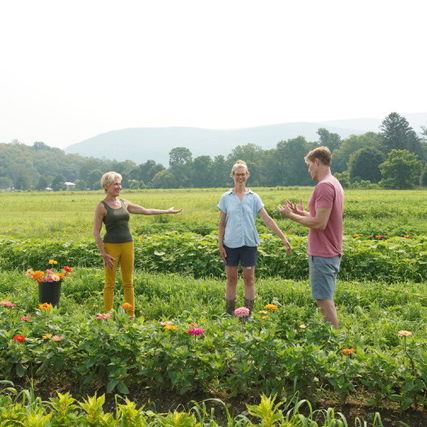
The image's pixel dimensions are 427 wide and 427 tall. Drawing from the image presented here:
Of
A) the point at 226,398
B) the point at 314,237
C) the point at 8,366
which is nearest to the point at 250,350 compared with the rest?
the point at 226,398

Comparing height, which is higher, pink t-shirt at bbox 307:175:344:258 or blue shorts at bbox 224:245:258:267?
pink t-shirt at bbox 307:175:344:258

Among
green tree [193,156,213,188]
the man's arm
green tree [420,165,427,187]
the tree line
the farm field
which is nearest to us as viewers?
the farm field

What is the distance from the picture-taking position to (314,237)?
4445 mm

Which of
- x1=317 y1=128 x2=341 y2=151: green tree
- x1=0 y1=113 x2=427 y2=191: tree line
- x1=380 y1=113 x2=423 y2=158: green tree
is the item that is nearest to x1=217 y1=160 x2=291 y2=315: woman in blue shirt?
x1=0 y1=113 x2=427 y2=191: tree line

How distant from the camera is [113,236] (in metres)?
5.47

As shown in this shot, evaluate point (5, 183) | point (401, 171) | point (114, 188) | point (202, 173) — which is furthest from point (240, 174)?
point (5, 183)

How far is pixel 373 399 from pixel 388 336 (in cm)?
134

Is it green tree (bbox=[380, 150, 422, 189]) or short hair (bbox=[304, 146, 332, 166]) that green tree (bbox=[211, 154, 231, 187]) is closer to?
green tree (bbox=[380, 150, 422, 189])

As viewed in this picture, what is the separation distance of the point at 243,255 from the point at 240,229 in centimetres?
32

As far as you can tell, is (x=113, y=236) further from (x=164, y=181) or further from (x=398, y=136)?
(x=164, y=181)

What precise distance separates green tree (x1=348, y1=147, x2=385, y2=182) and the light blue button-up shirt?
6782 centimetres

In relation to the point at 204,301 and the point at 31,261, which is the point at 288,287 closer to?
the point at 204,301

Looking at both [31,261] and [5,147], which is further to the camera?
[5,147]

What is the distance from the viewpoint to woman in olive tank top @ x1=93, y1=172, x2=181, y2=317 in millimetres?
5422
